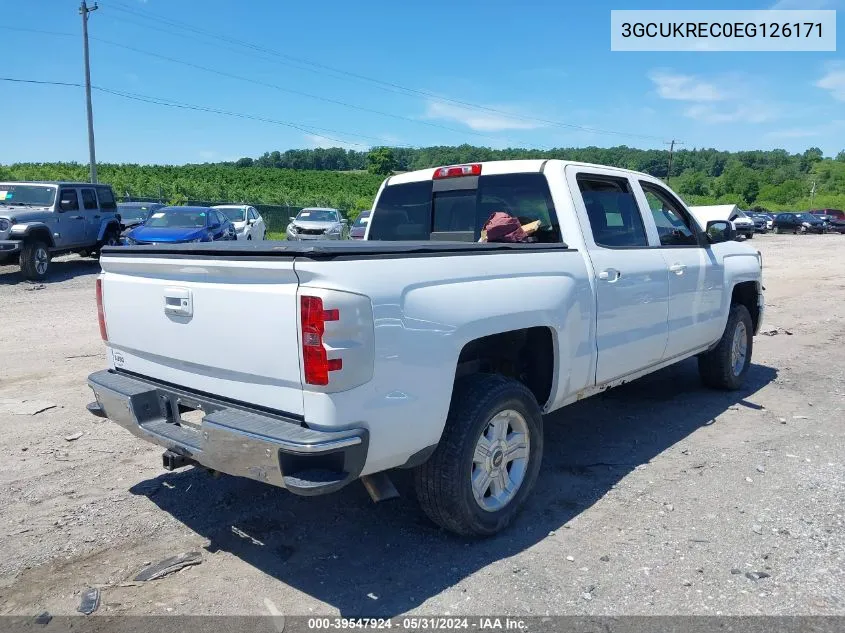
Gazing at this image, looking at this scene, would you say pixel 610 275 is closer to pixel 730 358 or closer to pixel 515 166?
pixel 515 166

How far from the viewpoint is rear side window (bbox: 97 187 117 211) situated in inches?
664

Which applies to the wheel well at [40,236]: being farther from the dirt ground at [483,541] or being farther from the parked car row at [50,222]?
the dirt ground at [483,541]

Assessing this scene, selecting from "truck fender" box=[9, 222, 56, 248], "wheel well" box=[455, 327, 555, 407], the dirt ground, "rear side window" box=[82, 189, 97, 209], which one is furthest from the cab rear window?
"rear side window" box=[82, 189, 97, 209]

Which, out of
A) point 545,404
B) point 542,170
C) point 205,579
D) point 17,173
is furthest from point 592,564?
point 17,173

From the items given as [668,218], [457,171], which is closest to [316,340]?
[457,171]

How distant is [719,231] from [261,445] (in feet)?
15.5

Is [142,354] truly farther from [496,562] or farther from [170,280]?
[496,562]

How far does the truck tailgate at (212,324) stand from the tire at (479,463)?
0.87m

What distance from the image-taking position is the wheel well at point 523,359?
12.9 feet

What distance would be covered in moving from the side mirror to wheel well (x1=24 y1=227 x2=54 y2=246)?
13206 mm

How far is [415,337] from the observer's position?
3.08 m

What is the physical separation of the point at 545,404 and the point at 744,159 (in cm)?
13238

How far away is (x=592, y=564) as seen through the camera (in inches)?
135

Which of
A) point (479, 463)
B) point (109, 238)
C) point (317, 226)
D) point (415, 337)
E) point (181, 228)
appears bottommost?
point (479, 463)
